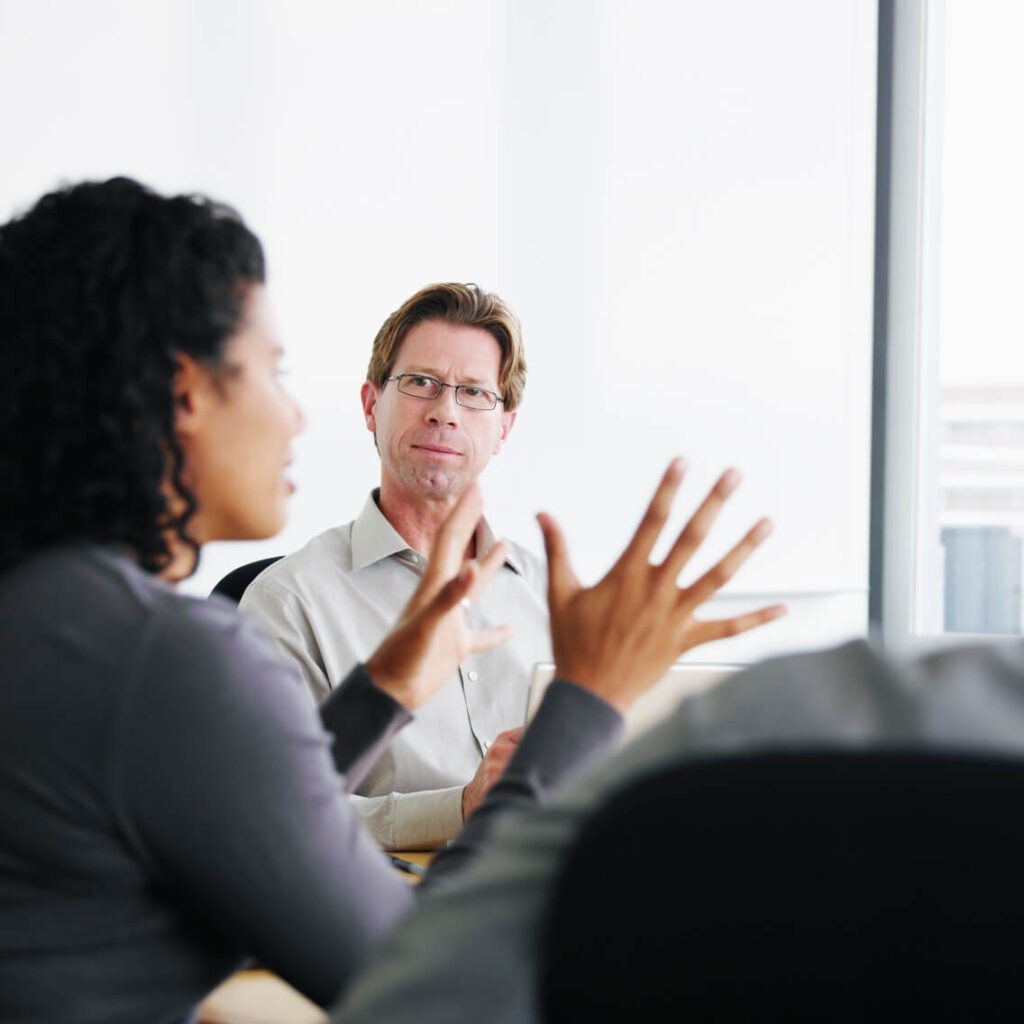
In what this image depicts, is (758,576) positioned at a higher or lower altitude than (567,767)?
lower

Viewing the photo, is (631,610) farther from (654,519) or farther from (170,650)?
(170,650)

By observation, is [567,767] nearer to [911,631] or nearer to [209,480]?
[209,480]

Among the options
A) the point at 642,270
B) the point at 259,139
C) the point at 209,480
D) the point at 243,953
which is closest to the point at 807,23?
the point at 642,270

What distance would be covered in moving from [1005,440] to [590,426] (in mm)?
1210

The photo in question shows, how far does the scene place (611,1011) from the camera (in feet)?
1.47

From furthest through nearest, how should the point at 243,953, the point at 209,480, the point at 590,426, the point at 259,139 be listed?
1. the point at 590,426
2. the point at 259,139
3. the point at 209,480
4. the point at 243,953

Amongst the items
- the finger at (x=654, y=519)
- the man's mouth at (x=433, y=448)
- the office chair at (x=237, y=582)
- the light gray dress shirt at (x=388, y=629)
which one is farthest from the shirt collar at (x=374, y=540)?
the finger at (x=654, y=519)

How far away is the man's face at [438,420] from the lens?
238cm

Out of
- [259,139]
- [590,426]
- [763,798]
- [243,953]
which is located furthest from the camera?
[590,426]

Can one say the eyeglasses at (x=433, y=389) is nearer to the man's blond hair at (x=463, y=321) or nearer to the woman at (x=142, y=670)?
the man's blond hair at (x=463, y=321)

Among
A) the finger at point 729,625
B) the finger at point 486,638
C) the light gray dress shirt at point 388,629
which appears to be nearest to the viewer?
A: the finger at point 729,625

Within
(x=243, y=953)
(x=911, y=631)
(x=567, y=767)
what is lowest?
(x=911, y=631)

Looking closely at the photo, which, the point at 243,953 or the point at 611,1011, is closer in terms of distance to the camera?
the point at 611,1011

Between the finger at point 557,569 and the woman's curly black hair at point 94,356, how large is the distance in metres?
0.33
